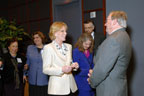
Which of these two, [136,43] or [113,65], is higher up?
[136,43]

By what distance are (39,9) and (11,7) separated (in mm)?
1327

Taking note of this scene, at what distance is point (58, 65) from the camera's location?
2.21 m

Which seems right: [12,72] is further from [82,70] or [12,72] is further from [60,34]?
[60,34]

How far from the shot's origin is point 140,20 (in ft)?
10.6

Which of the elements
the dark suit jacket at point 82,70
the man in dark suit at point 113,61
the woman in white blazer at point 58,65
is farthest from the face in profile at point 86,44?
the man in dark suit at point 113,61

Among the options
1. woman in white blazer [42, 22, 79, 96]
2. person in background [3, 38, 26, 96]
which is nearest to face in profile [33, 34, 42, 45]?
person in background [3, 38, 26, 96]

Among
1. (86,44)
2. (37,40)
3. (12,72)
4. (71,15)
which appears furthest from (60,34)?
(71,15)

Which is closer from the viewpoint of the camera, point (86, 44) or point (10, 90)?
point (86, 44)

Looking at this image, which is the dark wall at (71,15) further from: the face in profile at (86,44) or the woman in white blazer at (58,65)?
the woman in white blazer at (58,65)

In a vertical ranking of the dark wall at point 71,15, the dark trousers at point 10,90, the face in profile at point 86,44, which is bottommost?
the dark trousers at point 10,90

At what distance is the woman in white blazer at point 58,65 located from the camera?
7.00ft

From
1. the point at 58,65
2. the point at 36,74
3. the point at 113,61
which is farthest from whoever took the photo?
the point at 36,74

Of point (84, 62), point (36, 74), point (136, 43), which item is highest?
point (136, 43)

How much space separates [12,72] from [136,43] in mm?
2283
